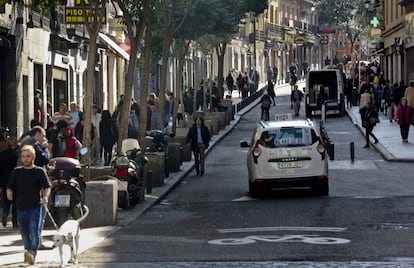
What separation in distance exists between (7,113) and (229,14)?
1087 cm

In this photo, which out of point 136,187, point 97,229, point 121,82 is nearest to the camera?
point 97,229

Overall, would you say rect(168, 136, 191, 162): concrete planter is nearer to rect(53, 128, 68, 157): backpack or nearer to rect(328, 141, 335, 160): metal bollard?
rect(328, 141, 335, 160): metal bollard

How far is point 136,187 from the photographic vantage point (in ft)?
73.0

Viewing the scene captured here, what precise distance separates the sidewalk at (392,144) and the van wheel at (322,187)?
29.1ft

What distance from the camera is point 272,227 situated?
18.7 meters

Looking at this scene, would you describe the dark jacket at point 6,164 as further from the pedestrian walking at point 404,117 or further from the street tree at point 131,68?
the pedestrian walking at point 404,117

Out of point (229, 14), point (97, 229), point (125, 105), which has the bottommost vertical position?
point (97, 229)

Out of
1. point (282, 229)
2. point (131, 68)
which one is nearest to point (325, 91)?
point (131, 68)

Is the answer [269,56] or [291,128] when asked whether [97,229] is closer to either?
[291,128]

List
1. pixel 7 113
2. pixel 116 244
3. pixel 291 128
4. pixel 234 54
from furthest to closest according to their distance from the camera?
pixel 234 54
pixel 7 113
pixel 291 128
pixel 116 244

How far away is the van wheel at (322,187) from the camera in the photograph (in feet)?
78.5

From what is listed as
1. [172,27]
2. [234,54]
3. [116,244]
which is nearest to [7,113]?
[172,27]

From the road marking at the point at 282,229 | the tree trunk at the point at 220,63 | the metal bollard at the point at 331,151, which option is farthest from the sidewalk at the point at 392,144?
the road marking at the point at 282,229

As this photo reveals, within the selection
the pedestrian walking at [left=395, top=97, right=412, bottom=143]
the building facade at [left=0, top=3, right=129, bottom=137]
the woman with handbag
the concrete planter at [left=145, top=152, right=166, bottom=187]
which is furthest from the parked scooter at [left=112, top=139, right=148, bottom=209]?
the pedestrian walking at [left=395, top=97, right=412, bottom=143]
